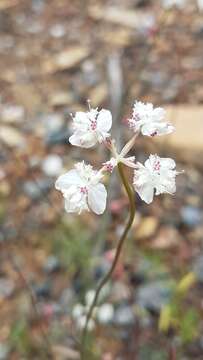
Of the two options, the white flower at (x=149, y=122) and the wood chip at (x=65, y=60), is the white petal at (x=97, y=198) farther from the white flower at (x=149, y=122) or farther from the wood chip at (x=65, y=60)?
the wood chip at (x=65, y=60)

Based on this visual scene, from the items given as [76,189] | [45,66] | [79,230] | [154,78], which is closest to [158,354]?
[79,230]

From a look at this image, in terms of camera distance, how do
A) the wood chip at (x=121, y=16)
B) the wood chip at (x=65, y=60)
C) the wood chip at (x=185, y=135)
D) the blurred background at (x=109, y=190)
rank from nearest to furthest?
1. the blurred background at (x=109, y=190)
2. the wood chip at (x=185, y=135)
3. the wood chip at (x=65, y=60)
4. the wood chip at (x=121, y=16)

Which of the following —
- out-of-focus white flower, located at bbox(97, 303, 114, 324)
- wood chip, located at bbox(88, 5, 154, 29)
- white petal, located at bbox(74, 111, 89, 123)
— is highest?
wood chip, located at bbox(88, 5, 154, 29)

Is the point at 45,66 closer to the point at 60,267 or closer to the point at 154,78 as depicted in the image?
the point at 154,78

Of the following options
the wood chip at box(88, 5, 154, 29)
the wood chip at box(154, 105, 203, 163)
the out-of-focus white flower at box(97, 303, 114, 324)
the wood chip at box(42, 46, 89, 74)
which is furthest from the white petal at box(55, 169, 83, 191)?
the wood chip at box(88, 5, 154, 29)

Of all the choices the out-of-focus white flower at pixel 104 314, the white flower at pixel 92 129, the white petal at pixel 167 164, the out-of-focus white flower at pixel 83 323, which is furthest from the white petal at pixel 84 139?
the out-of-focus white flower at pixel 104 314

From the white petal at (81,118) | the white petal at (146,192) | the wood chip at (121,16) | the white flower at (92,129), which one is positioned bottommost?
the white petal at (146,192)

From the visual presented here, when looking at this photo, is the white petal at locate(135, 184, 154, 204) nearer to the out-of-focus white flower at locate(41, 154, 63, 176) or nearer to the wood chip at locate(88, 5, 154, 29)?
the out-of-focus white flower at locate(41, 154, 63, 176)
